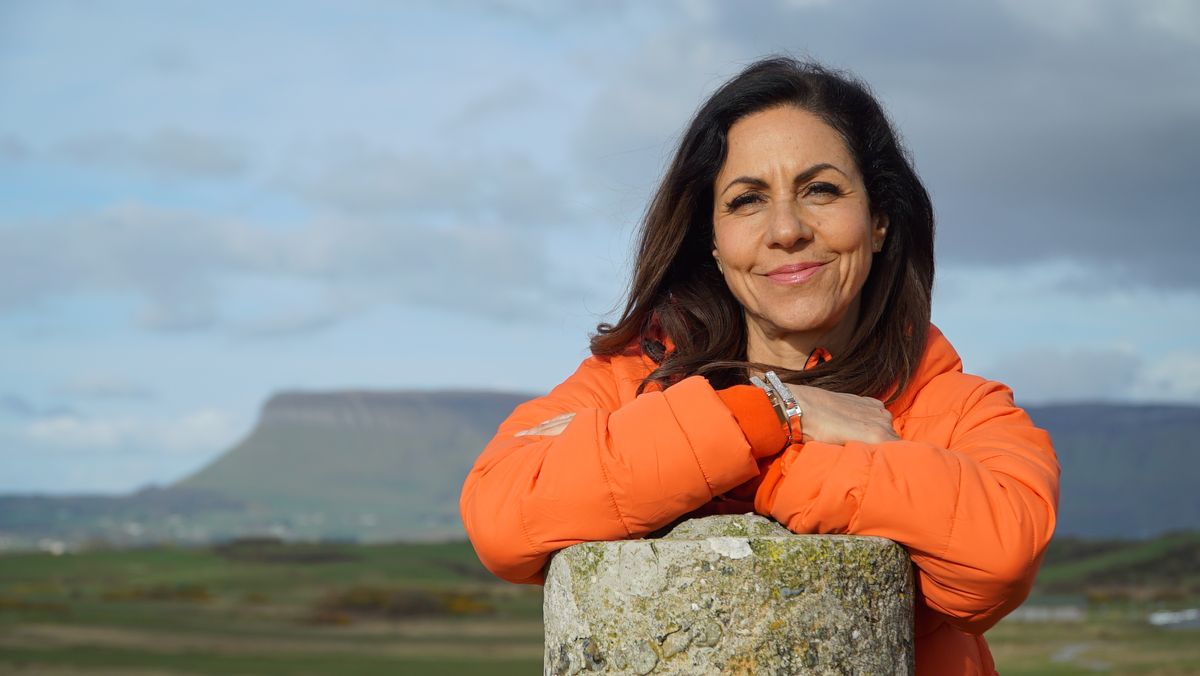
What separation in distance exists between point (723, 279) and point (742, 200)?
488 millimetres

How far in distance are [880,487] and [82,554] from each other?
3630 inches

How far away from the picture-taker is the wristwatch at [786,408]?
13.3 ft

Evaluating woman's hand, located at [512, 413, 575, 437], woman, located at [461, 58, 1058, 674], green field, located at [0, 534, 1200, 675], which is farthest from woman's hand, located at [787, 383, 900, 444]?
green field, located at [0, 534, 1200, 675]

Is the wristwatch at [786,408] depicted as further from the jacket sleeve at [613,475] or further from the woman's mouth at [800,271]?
the woman's mouth at [800,271]

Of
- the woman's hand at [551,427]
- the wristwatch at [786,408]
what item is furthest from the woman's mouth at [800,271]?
the woman's hand at [551,427]

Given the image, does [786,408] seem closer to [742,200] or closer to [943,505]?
[943,505]

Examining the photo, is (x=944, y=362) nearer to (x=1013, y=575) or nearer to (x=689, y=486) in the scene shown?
(x=1013, y=575)

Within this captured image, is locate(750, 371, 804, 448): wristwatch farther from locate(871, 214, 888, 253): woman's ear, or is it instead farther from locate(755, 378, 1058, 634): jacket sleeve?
locate(871, 214, 888, 253): woman's ear

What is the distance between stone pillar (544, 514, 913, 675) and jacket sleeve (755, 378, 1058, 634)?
11 cm

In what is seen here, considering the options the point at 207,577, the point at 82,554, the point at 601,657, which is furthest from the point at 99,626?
the point at 601,657

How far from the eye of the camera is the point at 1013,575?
3896mm

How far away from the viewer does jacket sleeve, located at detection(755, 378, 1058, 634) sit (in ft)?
12.6

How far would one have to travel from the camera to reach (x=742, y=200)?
15.6 feet

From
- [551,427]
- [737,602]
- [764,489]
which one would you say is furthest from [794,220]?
[737,602]
